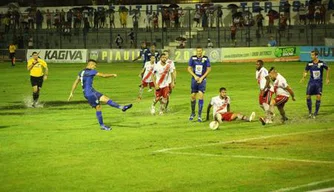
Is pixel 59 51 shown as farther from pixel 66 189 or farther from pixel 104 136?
pixel 66 189

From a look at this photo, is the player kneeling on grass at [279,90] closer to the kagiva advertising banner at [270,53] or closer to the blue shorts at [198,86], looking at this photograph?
the blue shorts at [198,86]

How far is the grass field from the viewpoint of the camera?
1511 centimetres

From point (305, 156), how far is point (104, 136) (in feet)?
21.2

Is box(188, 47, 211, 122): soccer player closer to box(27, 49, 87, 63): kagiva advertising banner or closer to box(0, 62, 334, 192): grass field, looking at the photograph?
box(0, 62, 334, 192): grass field

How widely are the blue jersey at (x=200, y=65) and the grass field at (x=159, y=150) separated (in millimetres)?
1680

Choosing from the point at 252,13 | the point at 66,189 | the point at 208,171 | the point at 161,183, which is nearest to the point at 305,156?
the point at 208,171

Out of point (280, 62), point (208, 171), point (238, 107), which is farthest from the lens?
point (280, 62)

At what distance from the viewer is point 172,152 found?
18.8m

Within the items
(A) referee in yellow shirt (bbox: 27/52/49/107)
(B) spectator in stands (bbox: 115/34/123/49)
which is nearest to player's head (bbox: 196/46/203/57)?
(A) referee in yellow shirt (bbox: 27/52/49/107)

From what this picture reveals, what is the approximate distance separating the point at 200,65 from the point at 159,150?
6821 millimetres

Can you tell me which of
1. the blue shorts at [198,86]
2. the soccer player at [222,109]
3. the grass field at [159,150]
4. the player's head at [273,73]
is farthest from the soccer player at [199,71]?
the player's head at [273,73]

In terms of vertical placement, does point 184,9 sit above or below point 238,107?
above

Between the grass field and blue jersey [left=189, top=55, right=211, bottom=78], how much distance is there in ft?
5.51

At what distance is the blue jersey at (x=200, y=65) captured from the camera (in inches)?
998
